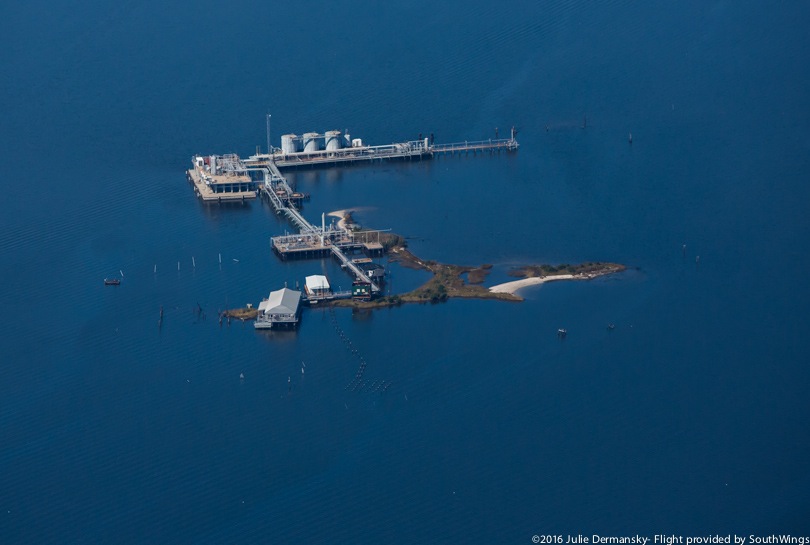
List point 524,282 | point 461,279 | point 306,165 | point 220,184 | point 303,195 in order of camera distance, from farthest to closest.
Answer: point 306,165 → point 220,184 → point 303,195 → point 461,279 → point 524,282

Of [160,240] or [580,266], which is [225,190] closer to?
[160,240]

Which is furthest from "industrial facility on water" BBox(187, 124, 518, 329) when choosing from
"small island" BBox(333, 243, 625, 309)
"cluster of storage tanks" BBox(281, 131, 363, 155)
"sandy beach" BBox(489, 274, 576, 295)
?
"sandy beach" BBox(489, 274, 576, 295)

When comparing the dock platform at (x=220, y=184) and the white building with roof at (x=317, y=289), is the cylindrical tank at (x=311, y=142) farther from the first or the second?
the white building with roof at (x=317, y=289)

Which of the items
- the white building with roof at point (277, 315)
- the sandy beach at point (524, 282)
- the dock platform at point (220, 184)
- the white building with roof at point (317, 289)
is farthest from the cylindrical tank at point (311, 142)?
the white building with roof at point (277, 315)

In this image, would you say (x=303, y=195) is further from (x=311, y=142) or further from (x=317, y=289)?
(x=317, y=289)

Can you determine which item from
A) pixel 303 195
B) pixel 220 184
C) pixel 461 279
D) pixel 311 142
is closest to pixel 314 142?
pixel 311 142

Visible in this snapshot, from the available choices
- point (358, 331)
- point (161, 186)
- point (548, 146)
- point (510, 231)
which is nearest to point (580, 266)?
point (510, 231)
